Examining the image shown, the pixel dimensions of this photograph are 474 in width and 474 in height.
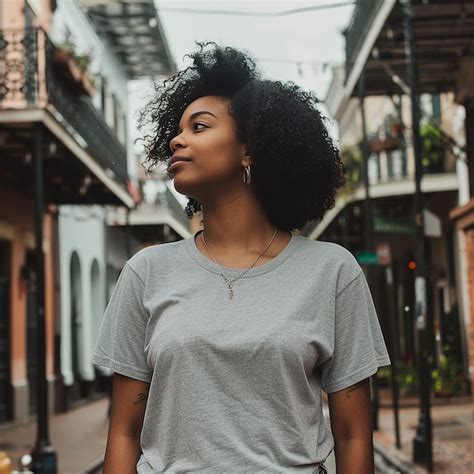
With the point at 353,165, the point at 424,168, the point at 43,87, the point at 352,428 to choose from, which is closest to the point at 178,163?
the point at 352,428

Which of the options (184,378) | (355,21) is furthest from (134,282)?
(355,21)

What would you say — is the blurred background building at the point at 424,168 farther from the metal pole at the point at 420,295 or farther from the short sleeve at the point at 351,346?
the short sleeve at the point at 351,346

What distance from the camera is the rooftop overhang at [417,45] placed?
45.5ft

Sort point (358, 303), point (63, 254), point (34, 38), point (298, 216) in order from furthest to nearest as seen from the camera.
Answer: point (63, 254), point (34, 38), point (298, 216), point (358, 303)

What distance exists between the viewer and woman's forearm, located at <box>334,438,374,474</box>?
236 cm

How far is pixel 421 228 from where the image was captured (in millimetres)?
11328

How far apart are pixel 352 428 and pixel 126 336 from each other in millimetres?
540

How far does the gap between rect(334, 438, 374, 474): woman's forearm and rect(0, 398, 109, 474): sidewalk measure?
29.0ft

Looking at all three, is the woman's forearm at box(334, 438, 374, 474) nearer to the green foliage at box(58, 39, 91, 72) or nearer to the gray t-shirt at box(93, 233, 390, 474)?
the gray t-shirt at box(93, 233, 390, 474)

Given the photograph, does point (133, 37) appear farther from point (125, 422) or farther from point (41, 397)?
point (125, 422)

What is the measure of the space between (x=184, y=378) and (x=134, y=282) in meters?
0.30

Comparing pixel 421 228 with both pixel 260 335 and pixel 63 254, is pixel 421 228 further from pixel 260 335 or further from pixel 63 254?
pixel 63 254

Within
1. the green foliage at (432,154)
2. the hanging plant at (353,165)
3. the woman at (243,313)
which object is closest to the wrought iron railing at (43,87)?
the hanging plant at (353,165)

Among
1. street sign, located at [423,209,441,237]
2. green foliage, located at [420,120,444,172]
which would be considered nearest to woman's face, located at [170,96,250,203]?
street sign, located at [423,209,441,237]
